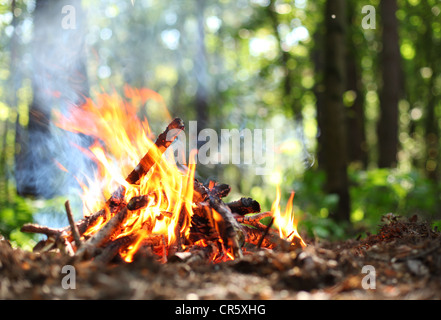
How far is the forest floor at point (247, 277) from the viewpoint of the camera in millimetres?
2324

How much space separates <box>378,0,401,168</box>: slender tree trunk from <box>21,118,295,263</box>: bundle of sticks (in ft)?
29.6

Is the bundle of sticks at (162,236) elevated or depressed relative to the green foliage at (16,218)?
elevated

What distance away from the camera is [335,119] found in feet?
25.6

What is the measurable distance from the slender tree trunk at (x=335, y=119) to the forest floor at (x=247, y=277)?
4.85 metres

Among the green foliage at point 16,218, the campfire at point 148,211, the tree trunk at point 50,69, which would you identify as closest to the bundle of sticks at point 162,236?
the campfire at point 148,211

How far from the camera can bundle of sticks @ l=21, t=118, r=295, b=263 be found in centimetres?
326

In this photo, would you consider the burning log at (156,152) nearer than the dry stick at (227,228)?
No

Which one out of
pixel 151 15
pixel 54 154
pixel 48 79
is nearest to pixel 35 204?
pixel 54 154

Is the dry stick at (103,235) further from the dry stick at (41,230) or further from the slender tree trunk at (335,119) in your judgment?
the slender tree trunk at (335,119)

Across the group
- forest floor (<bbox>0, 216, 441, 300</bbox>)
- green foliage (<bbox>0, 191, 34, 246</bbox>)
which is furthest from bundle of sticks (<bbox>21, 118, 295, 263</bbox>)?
green foliage (<bbox>0, 191, 34, 246</bbox>)

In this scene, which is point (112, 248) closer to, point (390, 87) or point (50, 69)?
point (50, 69)

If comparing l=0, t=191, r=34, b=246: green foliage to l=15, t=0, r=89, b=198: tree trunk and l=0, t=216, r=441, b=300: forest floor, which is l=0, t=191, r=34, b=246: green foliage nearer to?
l=15, t=0, r=89, b=198: tree trunk
